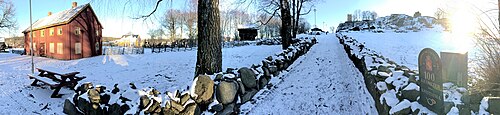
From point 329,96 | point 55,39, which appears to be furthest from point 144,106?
point 55,39

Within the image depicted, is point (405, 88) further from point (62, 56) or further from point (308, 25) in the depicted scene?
point (308, 25)

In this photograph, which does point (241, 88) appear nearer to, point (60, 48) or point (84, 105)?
point (84, 105)

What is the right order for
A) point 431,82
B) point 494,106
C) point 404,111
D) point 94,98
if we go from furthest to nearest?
point 94,98 < point 404,111 < point 431,82 < point 494,106

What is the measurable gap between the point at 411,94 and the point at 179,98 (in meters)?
2.88

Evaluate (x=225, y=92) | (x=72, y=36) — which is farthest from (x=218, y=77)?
(x=72, y=36)

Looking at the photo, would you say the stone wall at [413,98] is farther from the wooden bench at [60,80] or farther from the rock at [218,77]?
the wooden bench at [60,80]

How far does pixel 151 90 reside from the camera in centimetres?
429

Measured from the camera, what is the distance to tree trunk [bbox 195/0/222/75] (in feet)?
17.7

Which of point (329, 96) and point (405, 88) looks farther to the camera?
point (329, 96)

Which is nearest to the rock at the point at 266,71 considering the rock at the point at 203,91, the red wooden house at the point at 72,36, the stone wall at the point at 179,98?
the stone wall at the point at 179,98

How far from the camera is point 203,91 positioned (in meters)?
4.22

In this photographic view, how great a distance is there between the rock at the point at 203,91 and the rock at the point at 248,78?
2.93ft

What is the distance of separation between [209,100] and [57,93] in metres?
5.97

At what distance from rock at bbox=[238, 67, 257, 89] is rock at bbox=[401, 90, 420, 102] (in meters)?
2.69
